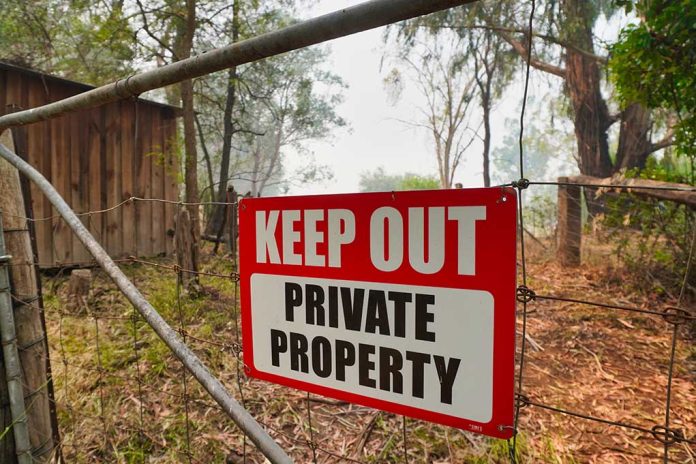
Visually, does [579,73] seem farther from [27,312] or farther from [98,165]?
[27,312]

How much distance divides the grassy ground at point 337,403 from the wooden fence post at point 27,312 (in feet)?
0.69

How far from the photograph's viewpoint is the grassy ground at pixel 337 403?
189 centimetres

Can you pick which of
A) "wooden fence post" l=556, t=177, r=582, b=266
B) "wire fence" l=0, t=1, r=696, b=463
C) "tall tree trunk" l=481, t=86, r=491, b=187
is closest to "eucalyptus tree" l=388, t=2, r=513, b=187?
"tall tree trunk" l=481, t=86, r=491, b=187

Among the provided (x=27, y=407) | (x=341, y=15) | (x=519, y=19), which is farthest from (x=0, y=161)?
(x=519, y=19)

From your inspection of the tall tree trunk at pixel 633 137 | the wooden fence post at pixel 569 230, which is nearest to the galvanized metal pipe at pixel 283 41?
the wooden fence post at pixel 569 230

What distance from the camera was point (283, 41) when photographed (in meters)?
0.87

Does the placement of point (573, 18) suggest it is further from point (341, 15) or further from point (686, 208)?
point (341, 15)

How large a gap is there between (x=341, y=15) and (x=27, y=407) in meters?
2.04

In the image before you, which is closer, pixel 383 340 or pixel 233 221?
pixel 383 340

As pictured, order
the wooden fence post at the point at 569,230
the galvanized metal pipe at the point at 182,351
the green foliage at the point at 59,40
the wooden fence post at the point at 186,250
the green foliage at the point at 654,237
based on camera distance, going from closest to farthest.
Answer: the galvanized metal pipe at the point at 182,351 → the green foliage at the point at 654,237 → the wooden fence post at the point at 186,250 → the wooden fence post at the point at 569,230 → the green foliage at the point at 59,40

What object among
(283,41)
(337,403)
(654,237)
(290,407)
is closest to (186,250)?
(290,407)

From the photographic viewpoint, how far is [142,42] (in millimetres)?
5465

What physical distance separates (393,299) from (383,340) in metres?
0.10

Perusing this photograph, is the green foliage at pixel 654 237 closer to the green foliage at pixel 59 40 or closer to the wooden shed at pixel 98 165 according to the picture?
the wooden shed at pixel 98 165
